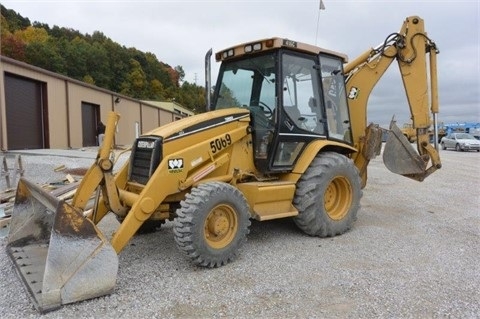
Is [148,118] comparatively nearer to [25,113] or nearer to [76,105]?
[76,105]

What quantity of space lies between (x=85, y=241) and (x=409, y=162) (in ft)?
17.4

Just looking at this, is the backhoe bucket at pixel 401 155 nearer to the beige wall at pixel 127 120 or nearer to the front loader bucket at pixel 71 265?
the front loader bucket at pixel 71 265

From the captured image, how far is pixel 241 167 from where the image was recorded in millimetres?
5297

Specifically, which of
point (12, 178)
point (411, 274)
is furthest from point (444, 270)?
point (12, 178)

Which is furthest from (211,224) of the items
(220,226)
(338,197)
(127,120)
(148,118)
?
(148,118)

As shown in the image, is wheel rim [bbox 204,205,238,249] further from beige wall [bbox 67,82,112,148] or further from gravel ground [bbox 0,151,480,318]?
beige wall [bbox 67,82,112,148]

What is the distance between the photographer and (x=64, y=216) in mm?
3535

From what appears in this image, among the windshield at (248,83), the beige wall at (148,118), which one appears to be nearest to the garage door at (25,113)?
the windshield at (248,83)

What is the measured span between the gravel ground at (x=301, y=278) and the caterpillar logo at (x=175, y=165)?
1049 millimetres

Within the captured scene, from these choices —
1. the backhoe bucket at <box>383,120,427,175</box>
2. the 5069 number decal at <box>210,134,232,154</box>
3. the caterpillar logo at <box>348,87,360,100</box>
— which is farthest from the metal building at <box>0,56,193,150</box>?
the backhoe bucket at <box>383,120,427,175</box>

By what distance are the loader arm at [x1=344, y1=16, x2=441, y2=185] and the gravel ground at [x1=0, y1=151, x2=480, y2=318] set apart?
1.05 m

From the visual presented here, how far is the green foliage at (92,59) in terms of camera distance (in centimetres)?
4297

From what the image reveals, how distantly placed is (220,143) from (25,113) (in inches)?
558

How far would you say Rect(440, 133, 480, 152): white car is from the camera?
2828cm
